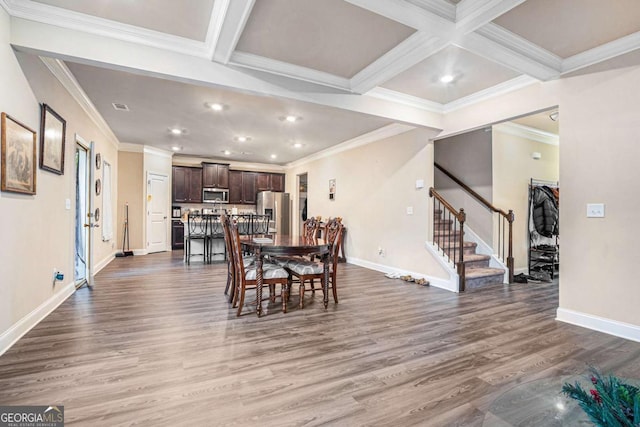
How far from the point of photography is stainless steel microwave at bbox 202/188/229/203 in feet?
28.8

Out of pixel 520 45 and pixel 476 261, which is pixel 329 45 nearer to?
pixel 520 45

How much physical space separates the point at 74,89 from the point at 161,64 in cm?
181

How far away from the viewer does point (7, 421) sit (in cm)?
150

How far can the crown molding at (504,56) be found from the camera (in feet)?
8.30

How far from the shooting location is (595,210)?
2.88 meters

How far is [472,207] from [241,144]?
4.95 metres

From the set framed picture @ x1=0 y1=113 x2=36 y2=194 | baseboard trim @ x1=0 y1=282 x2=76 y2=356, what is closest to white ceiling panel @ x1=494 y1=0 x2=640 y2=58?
framed picture @ x1=0 y1=113 x2=36 y2=194

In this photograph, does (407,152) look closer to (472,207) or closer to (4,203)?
(472,207)

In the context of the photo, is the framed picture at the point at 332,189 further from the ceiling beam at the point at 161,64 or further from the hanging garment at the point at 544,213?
the hanging garment at the point at 544,213

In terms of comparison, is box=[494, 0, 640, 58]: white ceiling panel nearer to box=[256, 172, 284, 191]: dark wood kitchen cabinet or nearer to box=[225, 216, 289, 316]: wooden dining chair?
box=[225, 216, 289, 316]: wooden dining chair

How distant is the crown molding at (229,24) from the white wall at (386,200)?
10.3 ft

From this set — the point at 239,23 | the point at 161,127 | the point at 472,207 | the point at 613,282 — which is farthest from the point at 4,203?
the point at 472,207

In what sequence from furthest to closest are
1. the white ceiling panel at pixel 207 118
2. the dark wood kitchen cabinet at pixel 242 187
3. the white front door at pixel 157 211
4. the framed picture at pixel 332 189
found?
the dark wood kitchen cabinet at pixel 242 187
the white front door at pixel 157 211
the framed picture at pixel 332 189
the white ceiling panel at pixel 207 118

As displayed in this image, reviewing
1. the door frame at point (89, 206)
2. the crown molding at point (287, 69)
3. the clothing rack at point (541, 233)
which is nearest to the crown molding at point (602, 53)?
the crown molding at point (287, 69)
